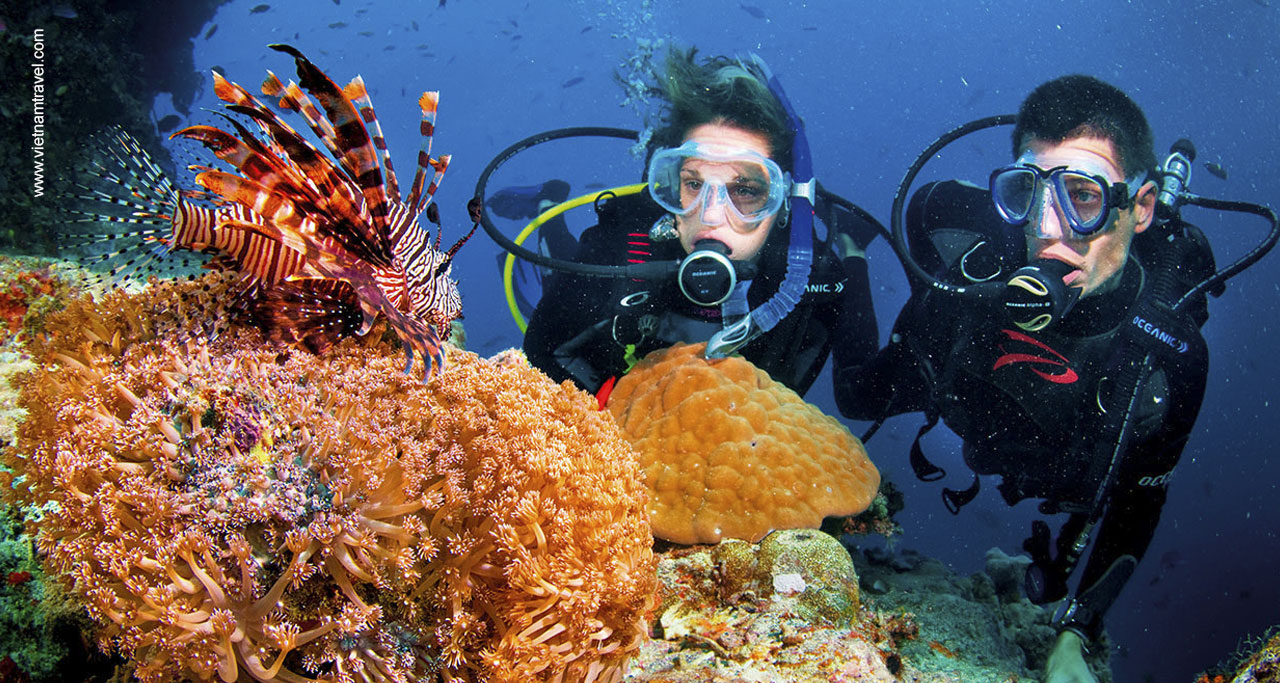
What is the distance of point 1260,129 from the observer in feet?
123

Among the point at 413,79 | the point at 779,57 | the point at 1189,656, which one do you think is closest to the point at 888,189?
the point at 779,57

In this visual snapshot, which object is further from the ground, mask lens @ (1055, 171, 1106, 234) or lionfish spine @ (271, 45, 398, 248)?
mask lens @ (1055, 171, 1106, 234)

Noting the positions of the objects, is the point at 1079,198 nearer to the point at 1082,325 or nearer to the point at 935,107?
the point at 1082,325

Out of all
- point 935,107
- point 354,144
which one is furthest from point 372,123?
point 935,107

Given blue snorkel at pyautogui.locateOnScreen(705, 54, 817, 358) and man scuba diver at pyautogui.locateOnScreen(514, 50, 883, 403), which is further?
man scuba diver at pyautogui.locateOnScreen(514, 50, 883, 403)

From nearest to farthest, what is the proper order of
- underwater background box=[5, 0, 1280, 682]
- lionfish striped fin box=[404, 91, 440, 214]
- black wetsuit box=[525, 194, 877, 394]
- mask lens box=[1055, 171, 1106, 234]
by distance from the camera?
1. lionfish striped fin box=[404, 91, 440, 214]
2. mask lens box=[1055, 171, 1106, 234]
3. black wetsuit box=[525, 194, 877, 394]
4. underwater background box=[5, 0, 1280, 682]

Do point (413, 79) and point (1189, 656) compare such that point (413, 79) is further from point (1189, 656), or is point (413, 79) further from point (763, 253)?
point (1189, 656)

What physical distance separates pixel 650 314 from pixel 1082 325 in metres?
3.68

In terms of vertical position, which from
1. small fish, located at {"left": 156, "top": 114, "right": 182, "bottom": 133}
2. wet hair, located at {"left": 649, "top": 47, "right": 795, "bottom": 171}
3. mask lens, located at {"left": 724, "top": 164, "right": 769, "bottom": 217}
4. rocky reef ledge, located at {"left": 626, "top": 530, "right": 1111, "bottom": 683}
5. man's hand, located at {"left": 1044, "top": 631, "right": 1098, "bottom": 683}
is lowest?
man's hand, located at {"left": 1044, "top": 631, "right": 1098, "bottom": 683}

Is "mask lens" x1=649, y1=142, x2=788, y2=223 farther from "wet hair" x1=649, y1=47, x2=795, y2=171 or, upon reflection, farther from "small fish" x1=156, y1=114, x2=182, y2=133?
"small fish" x1=156, y1=114, x2=182, y2=133

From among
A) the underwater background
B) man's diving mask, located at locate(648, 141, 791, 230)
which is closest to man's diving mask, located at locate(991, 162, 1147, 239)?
man's diving mask, located at locate(648, 141, 791, 230)

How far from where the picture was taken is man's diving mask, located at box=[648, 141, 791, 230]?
538 cm

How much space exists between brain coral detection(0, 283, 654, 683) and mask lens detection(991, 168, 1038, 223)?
4481mm

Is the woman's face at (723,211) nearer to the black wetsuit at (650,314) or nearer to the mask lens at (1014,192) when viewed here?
the black wetsuit at (650,314)
